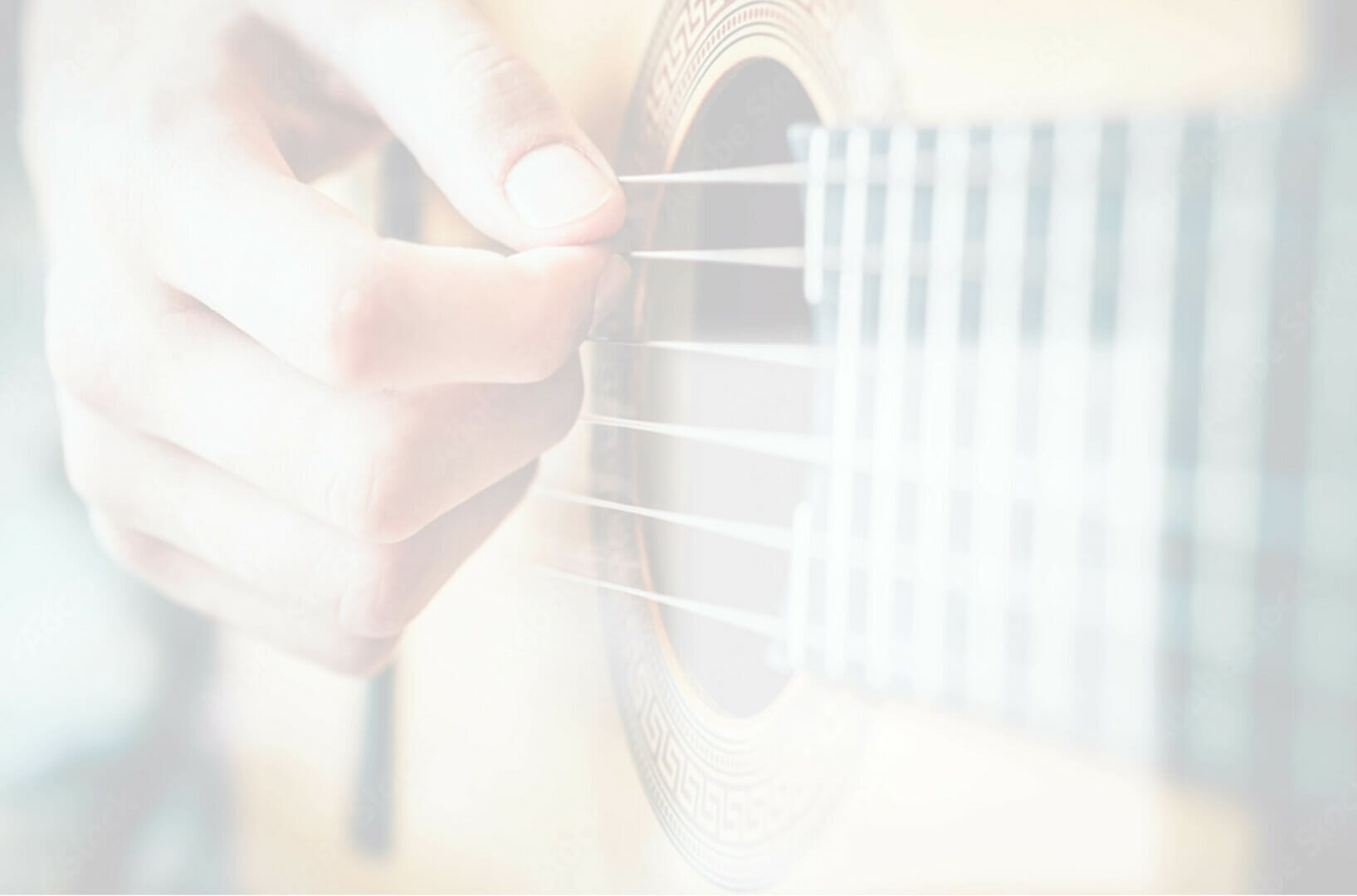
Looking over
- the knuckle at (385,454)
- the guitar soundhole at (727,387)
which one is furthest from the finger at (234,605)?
the guitar soundhole at (727,387)

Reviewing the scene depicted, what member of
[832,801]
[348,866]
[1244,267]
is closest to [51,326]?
[348,866]

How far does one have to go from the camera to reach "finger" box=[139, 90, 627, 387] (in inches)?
19.0

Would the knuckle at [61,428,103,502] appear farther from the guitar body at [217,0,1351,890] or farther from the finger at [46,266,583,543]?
the guitar body at [217,0,1351,890]

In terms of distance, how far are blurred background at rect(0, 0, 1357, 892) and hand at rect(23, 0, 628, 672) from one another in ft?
0.11

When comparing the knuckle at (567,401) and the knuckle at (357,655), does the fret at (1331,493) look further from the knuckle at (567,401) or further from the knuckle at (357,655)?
the knuckle at (357,655)

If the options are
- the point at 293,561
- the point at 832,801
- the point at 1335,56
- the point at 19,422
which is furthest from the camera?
the point at 19,422

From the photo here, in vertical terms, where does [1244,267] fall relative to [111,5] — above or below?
below

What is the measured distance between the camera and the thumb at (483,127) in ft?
1.66

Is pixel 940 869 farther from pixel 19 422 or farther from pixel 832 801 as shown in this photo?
pixel 19 422

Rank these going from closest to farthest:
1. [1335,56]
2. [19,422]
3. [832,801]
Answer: [1335,56] < [832,801] < [19,422]

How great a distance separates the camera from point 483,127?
0.51 metres

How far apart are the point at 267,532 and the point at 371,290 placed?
8.7 inches

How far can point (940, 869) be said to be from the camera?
0.41m

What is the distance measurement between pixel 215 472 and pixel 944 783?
0.47 metres
